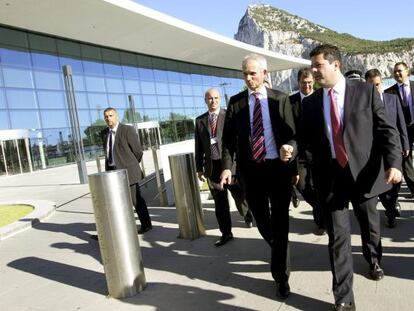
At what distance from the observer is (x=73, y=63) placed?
28.9 metres

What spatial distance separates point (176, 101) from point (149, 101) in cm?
446

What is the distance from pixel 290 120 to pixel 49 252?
427 centimetres

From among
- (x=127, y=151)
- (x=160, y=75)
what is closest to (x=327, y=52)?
(x=127, y=151)

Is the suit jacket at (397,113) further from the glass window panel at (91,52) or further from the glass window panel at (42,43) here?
the glass window panel at (91,52)

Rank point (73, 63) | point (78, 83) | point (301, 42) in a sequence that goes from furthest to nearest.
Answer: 1. point (301, 42)
2. point (78, 83)
3. point (73, 63)

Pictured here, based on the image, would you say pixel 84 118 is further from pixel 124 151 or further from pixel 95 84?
pixel 124 151

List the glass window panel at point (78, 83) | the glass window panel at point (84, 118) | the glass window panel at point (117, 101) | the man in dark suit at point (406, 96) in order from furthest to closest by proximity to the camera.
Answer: the glass window panel at point (117, 101)
the glass window panel at point (84, 118)
the glass window panel at point (78, 83)
the man in dark suit at point (406, 96)

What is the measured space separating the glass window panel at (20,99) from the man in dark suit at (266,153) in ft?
75.8

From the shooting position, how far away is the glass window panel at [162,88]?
3778cm

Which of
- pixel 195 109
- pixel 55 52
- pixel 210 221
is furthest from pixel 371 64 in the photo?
pixel 210 221

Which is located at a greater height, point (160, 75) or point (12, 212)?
point (160, 75)

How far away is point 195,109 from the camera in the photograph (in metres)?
43.2

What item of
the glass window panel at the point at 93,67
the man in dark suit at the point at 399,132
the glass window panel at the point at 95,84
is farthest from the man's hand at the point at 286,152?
the glass window panel at the point at 93,67

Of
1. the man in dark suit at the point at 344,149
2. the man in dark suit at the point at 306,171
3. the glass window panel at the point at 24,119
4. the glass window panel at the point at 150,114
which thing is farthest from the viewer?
the glass window panel at the point at 150,114
